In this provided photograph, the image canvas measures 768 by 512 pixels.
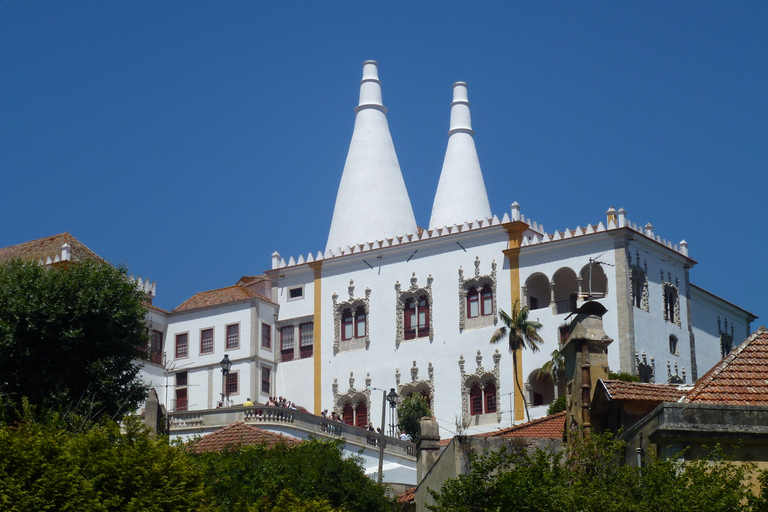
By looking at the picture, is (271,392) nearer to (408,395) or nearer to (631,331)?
(408,395)

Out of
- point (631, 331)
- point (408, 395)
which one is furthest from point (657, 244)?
point (408, 395)

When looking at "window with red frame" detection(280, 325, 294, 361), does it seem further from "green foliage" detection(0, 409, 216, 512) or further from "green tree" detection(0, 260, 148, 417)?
"green foliage" detection(0, 409, 216, 512)

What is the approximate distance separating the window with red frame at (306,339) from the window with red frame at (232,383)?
3423mm

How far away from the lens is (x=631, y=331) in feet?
187

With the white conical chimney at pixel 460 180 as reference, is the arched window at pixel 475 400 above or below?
below

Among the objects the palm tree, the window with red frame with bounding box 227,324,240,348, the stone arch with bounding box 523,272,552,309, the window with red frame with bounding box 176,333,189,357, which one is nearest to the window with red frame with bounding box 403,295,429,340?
the palm tree

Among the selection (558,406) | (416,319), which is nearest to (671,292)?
(416,319)

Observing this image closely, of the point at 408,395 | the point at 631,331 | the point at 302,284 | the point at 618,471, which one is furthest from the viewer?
the point at 302,284

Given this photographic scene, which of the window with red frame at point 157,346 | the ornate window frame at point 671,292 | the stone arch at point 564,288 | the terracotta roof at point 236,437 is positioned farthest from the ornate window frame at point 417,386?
the terracotta roof at point 236,437

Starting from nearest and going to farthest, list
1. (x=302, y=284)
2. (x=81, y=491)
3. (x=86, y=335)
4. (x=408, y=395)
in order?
(x=81, y=491)
(x=86, y=335)
(x=408, y=395)
(x=302, y=284)

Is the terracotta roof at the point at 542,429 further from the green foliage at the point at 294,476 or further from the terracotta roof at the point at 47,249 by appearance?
the terracotta roof at the point at 47,249

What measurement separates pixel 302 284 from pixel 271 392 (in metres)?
5.58

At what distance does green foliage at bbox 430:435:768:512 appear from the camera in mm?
17875

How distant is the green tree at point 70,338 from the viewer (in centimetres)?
4106
